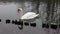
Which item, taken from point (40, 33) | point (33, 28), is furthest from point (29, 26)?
point (40, 33)

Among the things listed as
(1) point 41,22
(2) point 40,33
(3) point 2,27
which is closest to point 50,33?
(2) point 40,33

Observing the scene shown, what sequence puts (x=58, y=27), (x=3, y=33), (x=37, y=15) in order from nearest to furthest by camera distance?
1. (x=3, y=33)
2. (x=58, y=27)
3. (x=37, y=15)

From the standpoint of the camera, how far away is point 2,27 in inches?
177

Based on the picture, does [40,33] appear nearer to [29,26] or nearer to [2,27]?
[29,26]

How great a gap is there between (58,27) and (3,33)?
1290 mm

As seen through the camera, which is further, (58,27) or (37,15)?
(37,15)

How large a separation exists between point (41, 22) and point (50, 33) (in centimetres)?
81

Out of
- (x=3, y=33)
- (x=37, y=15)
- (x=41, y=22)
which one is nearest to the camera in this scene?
(x=3, y=33)

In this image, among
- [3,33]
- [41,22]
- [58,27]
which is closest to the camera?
[3,33]

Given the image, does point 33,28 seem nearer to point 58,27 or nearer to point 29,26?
point 29,26

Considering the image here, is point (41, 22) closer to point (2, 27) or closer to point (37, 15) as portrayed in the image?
point (37, 15)

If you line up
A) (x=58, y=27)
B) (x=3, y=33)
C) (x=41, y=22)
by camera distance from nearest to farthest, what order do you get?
(x=3, y=33), (x=58, y=27), (x=41, y=22)

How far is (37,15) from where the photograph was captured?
5234 millimetres

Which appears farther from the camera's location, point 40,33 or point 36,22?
point 36,22
